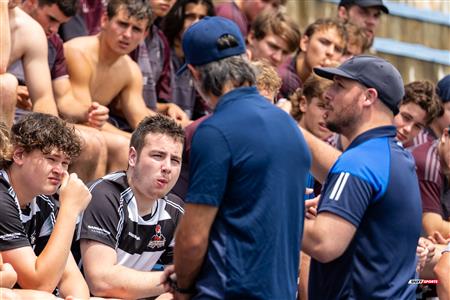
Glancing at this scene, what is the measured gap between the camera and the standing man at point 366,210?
539 cm

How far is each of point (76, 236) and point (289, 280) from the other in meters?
2.21

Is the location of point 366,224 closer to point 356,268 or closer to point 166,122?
point 356,268

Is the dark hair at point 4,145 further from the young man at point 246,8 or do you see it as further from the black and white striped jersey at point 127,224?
the young man at point 246,8

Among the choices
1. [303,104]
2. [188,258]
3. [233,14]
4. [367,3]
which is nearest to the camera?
[188,258]

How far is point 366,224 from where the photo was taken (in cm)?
554

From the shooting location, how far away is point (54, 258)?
600 centimetres

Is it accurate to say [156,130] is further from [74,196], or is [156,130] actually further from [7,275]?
[7,275]

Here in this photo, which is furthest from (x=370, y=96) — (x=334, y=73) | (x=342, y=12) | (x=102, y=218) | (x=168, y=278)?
(x=342, y=12)

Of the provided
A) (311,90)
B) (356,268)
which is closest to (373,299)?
(356,268)

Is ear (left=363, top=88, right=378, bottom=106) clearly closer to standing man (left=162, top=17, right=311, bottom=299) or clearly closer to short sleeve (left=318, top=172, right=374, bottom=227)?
short sleeve (left=318, top=172, right=374, bottom=227)

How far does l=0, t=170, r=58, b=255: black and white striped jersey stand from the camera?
600 cm

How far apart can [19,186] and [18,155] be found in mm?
175

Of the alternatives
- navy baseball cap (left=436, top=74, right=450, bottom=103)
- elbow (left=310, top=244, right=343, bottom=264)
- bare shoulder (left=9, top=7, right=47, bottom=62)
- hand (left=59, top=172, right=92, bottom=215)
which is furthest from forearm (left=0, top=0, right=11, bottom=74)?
navy baseball cap (left=436, top=74, right=450, bottom=103)

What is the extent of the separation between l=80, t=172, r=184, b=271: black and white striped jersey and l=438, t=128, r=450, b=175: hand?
3.01 meters
